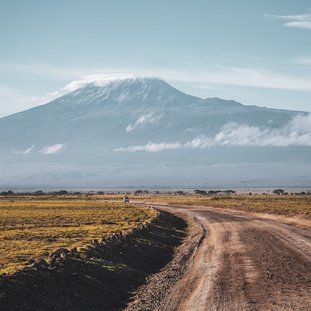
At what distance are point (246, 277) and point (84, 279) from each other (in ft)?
20.5

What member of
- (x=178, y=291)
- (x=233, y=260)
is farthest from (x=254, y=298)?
(x=233, y=260)

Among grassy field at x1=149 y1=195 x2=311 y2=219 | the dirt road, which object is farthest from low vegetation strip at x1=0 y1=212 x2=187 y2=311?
grassy field at x1=149 y1=195 x2=311 y2=219

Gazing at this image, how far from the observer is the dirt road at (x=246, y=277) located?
1966cm

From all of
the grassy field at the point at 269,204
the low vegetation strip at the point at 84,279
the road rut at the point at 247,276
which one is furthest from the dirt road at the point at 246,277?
the grassy field at the point at 269,204

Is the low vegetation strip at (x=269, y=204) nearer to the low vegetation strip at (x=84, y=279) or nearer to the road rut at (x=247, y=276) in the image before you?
the road rut at (x=247, y=276)

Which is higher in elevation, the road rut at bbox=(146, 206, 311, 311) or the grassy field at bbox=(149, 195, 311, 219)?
the grassy field at bbox=(149, 195, 311, 219)

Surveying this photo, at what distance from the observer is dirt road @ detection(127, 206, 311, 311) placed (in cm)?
1966

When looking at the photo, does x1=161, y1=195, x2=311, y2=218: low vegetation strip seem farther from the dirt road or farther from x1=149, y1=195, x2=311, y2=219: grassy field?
the dirt road

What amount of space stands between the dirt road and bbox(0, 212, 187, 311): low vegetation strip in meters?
2.02

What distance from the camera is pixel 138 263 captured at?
31312mm

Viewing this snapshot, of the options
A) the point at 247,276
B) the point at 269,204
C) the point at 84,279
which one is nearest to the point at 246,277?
the point at 247,276

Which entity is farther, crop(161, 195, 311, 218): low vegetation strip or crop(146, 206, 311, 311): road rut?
crop(161, 195, 311, 218): low vegetation strip

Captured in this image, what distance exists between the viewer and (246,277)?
2462 centimetres

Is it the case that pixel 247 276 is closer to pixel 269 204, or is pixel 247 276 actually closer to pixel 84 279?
pixel 84 279
